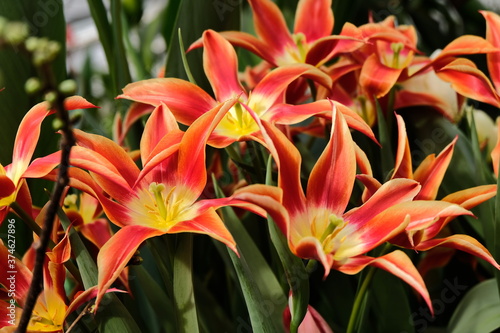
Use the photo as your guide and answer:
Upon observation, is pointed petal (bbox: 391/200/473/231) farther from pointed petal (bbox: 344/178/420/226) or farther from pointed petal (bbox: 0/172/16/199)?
pointed petal (bbox: 0/172/16/199)

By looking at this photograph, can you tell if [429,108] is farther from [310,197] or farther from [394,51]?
[310,197]

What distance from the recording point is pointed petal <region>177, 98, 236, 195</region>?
27cm

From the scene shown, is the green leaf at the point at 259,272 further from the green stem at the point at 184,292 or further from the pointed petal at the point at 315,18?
the pointed petal at the point at 315,18

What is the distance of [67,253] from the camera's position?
27 cm

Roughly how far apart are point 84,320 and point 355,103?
0.80ft

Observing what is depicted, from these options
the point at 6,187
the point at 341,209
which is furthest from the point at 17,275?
the point at 341,209

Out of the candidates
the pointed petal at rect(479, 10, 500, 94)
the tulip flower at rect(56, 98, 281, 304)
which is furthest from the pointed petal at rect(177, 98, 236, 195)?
the pointed petal at rect(479, 10, 500, 94)

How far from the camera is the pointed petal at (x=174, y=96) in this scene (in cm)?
31

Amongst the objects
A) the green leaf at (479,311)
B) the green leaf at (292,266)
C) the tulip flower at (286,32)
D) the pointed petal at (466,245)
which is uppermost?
the tulip flower at (286,32)

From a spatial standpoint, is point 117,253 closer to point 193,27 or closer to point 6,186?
point 6,186

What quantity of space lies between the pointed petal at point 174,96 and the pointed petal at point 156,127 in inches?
0.4

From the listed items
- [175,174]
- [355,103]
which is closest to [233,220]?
[175,174]

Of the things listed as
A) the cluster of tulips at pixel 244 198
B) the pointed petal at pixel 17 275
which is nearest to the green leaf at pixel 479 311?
the cluster of tulips at pixel 244 198

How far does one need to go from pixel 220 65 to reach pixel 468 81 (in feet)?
0.53
